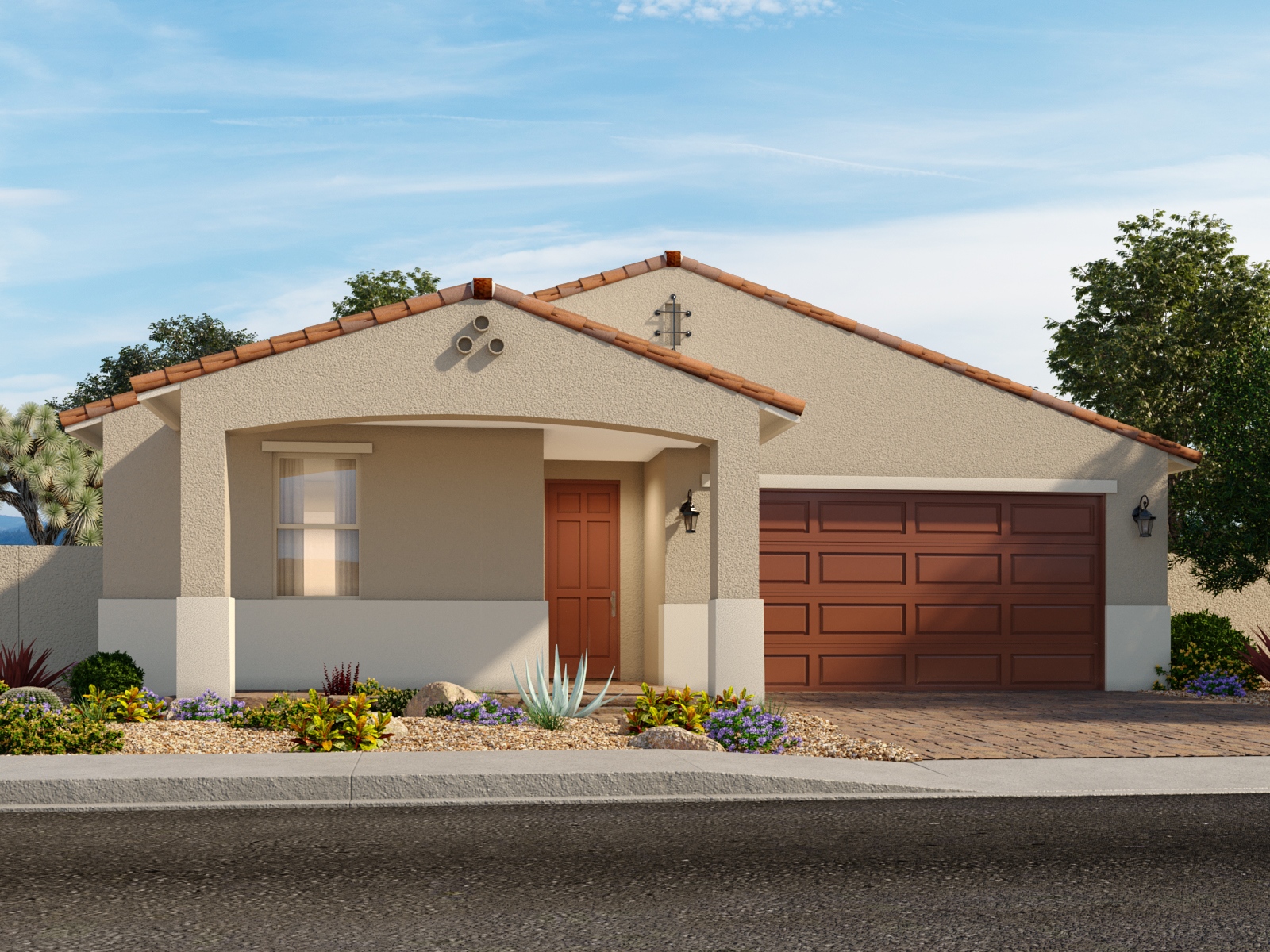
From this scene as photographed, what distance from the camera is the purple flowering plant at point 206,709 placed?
11.5 metres

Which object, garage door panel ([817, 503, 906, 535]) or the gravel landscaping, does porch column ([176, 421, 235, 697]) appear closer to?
the gravel landscaping

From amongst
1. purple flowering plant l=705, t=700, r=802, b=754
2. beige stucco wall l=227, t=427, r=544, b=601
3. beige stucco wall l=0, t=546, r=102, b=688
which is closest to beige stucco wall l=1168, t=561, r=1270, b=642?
beige stucco wall l=227, t=427, r=544, b=601

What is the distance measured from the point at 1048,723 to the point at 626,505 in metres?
6.25

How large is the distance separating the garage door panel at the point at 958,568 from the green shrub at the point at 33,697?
995 cm

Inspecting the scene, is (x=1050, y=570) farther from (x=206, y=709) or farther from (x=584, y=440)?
(x=206, y=709)

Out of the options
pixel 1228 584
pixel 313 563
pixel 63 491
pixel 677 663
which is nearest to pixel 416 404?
pixel 313 563

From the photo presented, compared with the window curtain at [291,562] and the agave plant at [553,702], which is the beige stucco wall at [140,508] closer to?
the window curtain at [291,562]

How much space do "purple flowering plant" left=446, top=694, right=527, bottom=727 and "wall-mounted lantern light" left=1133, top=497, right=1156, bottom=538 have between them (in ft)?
29.4


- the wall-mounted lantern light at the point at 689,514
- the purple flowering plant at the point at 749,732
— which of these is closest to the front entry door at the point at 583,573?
the wall-mounted lantern light at the point at 689,514

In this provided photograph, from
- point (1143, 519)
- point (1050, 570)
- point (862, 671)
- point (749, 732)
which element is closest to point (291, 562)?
point (749, 732)

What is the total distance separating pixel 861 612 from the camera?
16.0 m

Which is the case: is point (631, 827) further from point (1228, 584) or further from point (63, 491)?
point (63, 491)

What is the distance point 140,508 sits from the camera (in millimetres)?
14320

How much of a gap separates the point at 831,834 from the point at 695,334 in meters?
9.98
